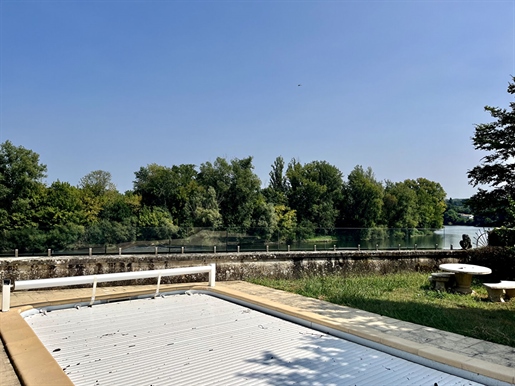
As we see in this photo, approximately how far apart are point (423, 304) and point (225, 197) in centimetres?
4544

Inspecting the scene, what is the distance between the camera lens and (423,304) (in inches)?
313

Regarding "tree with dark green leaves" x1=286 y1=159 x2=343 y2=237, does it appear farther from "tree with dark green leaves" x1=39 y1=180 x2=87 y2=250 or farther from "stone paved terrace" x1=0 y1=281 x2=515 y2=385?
"stone paved terrace" x1=0 y1=281 x2=515 y2=385

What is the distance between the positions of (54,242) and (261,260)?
6.32 metres

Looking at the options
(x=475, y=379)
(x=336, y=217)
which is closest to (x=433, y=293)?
(x=475, y=379)

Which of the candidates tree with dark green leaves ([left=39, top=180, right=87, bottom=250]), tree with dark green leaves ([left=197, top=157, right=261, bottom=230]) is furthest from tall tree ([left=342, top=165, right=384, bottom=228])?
tree with dark green leaves ([left=39, top=180, right=87, bottom=250])

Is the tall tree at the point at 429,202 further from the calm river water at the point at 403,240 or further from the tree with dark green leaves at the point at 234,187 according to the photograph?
the calm river water at the point at 403,240

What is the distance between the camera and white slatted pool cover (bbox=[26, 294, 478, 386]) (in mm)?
3297

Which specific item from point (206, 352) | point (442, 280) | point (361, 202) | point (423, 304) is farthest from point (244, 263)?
A: point (361, 202)

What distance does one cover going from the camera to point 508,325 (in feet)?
20.7

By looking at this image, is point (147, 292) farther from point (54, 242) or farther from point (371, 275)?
point (371, 275)

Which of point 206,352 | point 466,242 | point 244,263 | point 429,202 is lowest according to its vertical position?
point 206,352

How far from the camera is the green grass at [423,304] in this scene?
5.97 m

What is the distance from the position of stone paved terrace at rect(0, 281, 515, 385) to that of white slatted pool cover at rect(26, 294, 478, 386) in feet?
0.81

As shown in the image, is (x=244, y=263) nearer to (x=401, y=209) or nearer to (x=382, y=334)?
(x=382, y=334)
